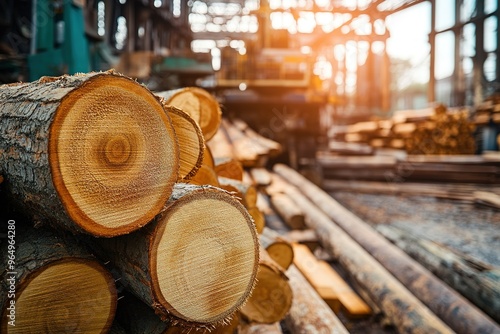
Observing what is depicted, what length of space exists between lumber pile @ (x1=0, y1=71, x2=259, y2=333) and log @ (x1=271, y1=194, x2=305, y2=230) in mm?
3111

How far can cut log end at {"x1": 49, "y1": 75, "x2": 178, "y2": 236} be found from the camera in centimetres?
125

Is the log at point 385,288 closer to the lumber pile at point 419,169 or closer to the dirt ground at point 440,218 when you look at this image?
the dirt ground at point 440,218

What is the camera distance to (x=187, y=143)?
183 centimetres

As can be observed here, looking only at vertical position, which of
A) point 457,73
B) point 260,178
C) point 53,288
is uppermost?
point 457,73

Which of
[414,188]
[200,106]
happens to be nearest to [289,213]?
[200,106]

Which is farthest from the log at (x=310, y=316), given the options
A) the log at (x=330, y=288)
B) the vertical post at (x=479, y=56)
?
the vertical post at (x=479, y=56)

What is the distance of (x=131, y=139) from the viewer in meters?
1.37

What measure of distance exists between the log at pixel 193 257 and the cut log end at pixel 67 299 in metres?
0.10

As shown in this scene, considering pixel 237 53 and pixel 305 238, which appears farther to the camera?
pixel 237 53

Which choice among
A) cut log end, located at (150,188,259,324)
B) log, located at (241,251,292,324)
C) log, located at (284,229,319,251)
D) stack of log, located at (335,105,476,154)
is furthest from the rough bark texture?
stack of log, located at (335,105,476,154)

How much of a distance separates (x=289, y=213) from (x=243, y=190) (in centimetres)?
201

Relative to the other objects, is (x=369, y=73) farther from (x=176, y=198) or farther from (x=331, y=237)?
(x=176, y=198)

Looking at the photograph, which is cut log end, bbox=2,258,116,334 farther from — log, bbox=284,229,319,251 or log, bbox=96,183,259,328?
log, bbox=284,229,319,251

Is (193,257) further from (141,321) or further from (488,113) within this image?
(488,113)
